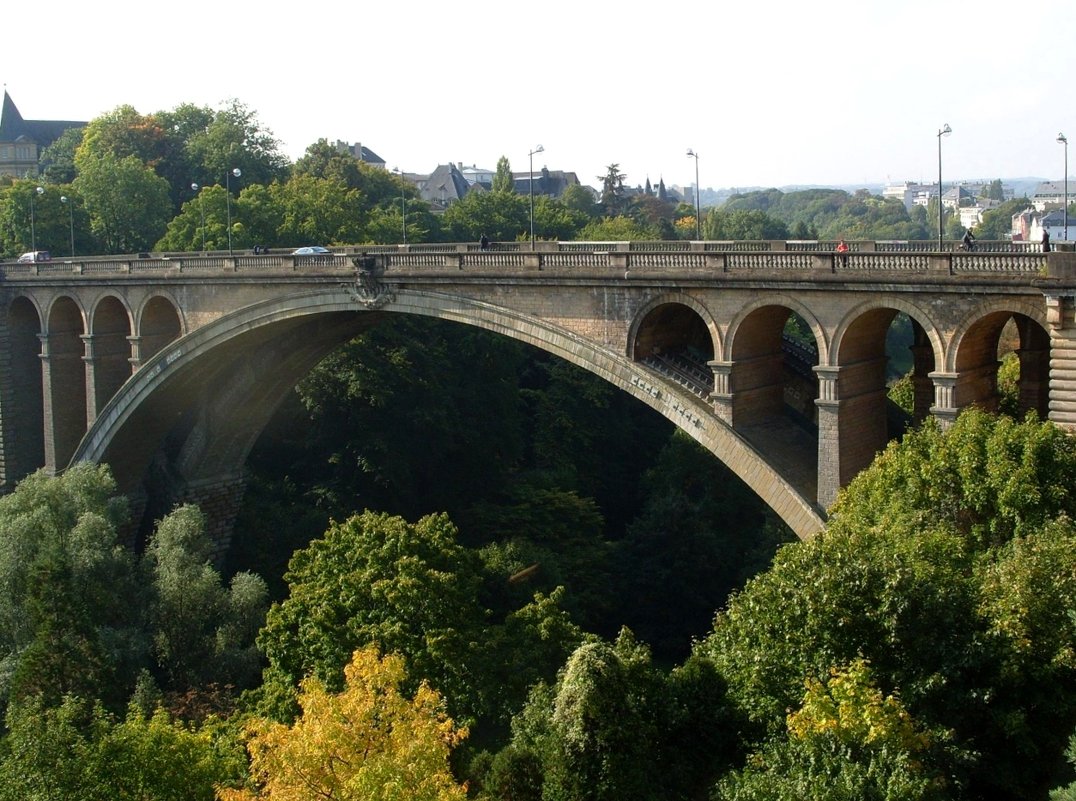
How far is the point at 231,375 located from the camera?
→ 46.2 m

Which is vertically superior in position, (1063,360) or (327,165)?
(327,165)

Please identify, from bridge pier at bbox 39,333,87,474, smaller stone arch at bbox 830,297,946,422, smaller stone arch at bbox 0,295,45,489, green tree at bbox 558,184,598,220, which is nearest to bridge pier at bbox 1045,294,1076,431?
smaller stone arch at bbox 830,297,946,422

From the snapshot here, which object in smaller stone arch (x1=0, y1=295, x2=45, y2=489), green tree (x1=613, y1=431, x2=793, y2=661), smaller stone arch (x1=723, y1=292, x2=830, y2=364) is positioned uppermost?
smaller stone arch (x1=723, y1=292, x2=830, y2=364)

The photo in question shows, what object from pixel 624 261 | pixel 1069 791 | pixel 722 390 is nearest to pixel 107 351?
pixel 624 261

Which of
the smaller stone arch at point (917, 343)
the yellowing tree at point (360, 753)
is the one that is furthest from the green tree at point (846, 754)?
the smaller stone arch at point (917, 343)

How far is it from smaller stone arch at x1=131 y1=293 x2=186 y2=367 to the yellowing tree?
24.9 m

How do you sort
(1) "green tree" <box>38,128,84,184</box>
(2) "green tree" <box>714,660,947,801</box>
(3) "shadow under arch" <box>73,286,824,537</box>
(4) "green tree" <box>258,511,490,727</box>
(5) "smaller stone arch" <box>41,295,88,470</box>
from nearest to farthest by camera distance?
1. (2) "green tree" <box>714,660,947,801</box>
2. (4) "green tree" <box>258,511,490,727</box>
3. (3) "shadow under arch" <box>73,286,824,537</box>
4. (5) "smaller stone arch" <box>41,295,88,470</box>
5. (1) "green tree" <box>38,128,84,184</box>

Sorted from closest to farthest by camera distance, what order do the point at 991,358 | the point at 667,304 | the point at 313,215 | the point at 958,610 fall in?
the point at 958,610
the point at 991,358
the point at 667,304
the point at 313,215

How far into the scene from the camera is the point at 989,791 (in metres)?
18.6

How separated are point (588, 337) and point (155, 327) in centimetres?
2065

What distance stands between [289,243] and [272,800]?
165 ft

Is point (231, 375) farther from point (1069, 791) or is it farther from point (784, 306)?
point (1069, 791)

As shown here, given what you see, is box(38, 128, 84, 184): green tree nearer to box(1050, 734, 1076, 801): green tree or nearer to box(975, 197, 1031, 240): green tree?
A: box(1050, 734, 1076, 801): green tree

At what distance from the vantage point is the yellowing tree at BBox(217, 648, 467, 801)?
60.3 ft
